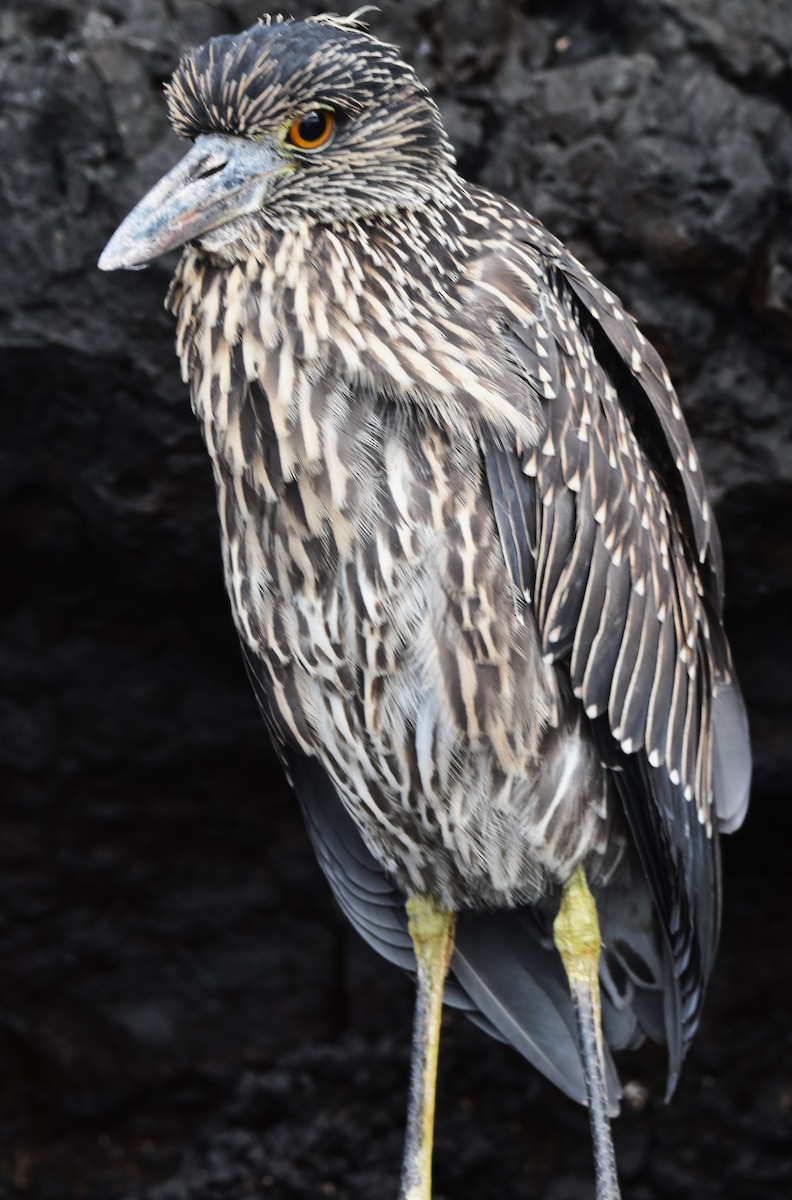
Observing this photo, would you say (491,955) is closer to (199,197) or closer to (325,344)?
(325,344)

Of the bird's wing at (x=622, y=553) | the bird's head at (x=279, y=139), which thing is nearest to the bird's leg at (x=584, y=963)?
the bird's wing at (x=622, y=553)

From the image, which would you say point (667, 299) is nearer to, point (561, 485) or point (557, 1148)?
point (561, 485)

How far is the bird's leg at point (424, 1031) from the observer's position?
89.4 inches

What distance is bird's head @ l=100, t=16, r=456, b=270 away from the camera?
1771 millimetres

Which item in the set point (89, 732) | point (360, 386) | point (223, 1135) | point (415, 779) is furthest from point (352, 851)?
point (223, 1135)

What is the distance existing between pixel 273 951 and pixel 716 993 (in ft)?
3.65

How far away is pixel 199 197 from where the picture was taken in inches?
69.9

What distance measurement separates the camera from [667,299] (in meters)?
2.68

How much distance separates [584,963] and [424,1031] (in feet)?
0.92

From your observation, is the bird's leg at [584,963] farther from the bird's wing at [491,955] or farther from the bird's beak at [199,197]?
the bird's beak at [199,197]

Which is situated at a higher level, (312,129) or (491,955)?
(312,129)

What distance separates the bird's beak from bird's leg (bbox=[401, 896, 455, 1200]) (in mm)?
1108

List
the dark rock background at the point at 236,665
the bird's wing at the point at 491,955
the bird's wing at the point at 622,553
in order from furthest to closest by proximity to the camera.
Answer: the dark rock background at the point at 236,665 → the bird's wing at the point at 491,955 → the bird's wing at the point at 622,553

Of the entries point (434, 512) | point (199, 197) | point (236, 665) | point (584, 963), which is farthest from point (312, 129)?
point (236, 665)
